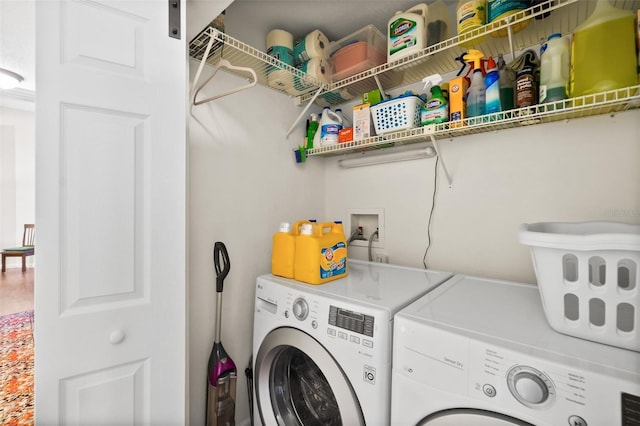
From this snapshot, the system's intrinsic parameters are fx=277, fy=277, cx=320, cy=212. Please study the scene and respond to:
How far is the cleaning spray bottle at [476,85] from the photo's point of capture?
1298 mm

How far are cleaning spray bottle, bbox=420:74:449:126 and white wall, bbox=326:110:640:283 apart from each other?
12.1 inches

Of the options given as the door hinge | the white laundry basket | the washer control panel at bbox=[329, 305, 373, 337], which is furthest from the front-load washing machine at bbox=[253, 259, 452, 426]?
the door hinge

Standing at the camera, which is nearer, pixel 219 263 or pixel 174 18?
pixel 174 18

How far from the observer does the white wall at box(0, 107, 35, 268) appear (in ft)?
3.23

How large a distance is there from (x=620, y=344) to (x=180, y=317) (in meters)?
1.31

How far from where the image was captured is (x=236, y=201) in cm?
Answer: 166

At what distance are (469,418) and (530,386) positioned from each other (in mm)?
201

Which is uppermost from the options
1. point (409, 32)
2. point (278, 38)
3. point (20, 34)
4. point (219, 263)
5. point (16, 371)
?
point (278, 38)

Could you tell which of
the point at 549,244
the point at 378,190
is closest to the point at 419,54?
the point at 378,190

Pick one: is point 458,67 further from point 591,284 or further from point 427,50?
point 591,284

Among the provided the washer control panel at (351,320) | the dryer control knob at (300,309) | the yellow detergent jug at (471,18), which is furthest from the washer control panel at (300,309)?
the yellow detergent jug at (471,18)

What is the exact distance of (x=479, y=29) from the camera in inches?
48.8

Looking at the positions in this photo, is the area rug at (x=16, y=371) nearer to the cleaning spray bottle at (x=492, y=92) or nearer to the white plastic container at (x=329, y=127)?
the white plastic container at (x=329, y=127)

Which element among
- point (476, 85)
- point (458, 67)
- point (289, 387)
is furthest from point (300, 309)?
point (458, 67)
